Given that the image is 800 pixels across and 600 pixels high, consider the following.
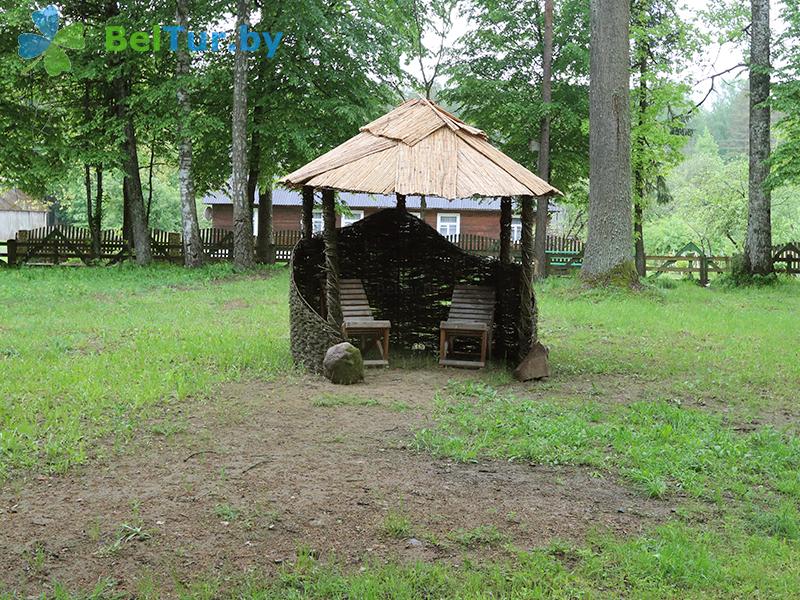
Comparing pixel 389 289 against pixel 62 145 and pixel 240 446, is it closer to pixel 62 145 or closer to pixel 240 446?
pixel 240 446

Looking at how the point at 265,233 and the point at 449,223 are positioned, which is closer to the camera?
the point at 265,233

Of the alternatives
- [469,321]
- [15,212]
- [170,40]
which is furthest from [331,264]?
[15,212]

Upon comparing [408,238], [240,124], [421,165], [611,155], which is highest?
[240,124]

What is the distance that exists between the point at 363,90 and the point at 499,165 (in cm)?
1574

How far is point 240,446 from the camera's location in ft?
20.8

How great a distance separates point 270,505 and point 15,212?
2015 inches

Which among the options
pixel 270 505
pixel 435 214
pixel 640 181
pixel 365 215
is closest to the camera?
pixel 270 505

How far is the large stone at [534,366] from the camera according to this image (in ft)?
30.4

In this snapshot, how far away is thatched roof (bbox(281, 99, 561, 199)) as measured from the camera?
8906mm

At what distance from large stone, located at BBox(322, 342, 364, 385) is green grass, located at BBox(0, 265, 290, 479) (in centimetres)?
73

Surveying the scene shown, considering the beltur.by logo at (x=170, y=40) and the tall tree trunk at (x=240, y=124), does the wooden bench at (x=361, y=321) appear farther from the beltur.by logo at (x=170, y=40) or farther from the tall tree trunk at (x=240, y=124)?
the beltur.by logo at (x=170, y=40)

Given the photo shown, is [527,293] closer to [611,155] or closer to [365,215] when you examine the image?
[611,155]

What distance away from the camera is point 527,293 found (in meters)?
10.1

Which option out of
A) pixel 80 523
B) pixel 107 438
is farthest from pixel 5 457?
pixel 80 523
